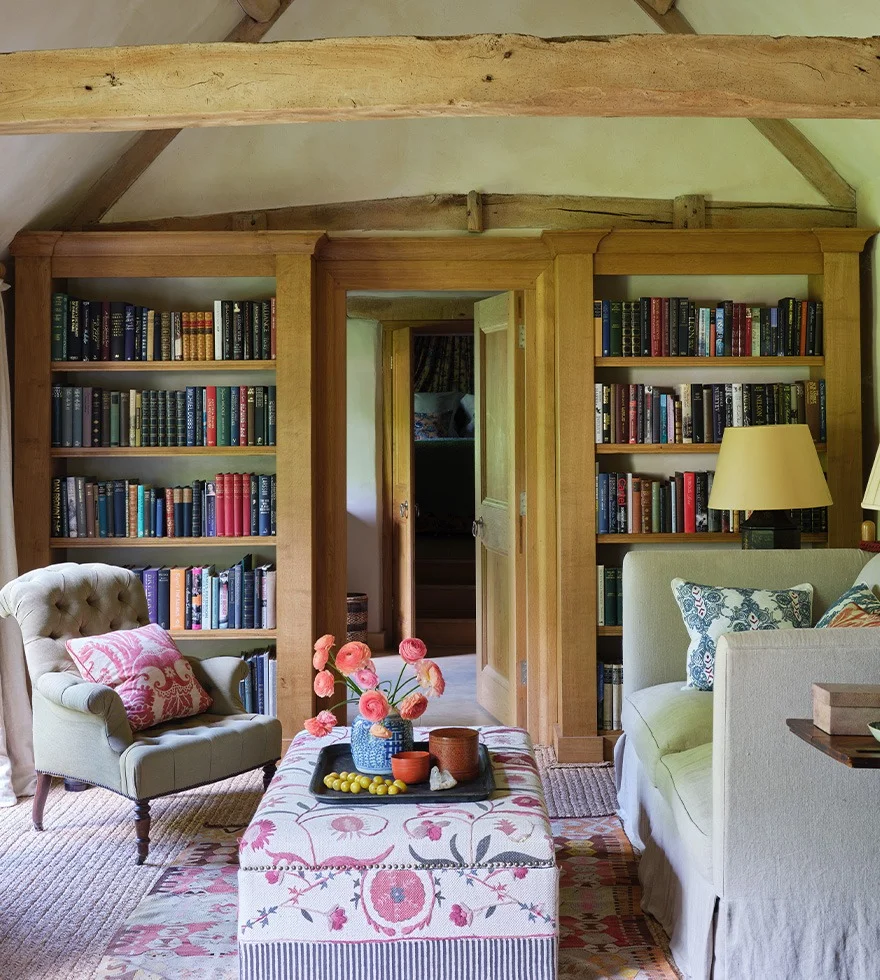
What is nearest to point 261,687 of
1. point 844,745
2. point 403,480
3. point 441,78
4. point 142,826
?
point 142,826

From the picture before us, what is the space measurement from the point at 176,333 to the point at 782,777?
10.9 feet

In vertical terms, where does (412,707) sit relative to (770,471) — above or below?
below

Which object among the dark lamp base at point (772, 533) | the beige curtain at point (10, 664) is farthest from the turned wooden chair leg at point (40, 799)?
the dark lamp base at point (772, 533)

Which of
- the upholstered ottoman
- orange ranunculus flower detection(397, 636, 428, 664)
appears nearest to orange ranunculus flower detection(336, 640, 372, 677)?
orange ranunculus flower detection(397, 636, 428, 664)

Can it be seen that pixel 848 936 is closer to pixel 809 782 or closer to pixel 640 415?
pixel 809 782

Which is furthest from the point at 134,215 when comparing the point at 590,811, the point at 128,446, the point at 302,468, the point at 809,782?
the point at 809,782

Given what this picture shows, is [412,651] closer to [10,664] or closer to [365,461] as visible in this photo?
[10,664]

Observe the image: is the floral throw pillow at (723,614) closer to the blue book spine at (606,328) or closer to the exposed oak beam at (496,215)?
the blue book spine at (606,328)

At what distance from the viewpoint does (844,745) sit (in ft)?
7.22

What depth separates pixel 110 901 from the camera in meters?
3.32

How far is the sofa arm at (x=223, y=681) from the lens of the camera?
4.11 meters

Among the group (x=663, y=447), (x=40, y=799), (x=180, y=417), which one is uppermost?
(x=180, y=417)

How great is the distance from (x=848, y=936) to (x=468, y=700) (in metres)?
3.55

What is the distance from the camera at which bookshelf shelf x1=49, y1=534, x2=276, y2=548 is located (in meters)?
4.86
